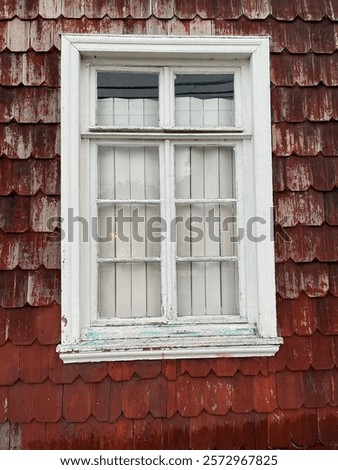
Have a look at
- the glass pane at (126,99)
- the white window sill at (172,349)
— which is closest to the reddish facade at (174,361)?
the white window sill at (172,349)

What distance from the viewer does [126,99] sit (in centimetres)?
277

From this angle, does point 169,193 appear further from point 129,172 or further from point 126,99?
point 126,99

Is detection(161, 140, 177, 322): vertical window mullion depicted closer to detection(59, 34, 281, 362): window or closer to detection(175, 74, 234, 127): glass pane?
detection(59, 34, 281, 362): window

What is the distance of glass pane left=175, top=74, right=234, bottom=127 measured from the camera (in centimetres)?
Answer: 279

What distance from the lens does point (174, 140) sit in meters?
2.74

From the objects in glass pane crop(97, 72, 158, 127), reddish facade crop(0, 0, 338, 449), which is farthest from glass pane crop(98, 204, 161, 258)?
glass pane crop(97, 72, 158, 127)

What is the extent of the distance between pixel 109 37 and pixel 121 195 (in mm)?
923

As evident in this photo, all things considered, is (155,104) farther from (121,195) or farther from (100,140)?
(121,195)

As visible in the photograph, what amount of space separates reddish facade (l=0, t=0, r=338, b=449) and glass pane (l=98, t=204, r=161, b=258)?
30cm

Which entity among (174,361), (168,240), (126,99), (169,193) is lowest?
(174,361)

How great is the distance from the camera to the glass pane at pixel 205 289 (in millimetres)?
2725

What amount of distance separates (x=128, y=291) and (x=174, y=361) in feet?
1.60

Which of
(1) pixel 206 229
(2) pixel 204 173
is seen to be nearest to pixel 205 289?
(1) pixel 206 229

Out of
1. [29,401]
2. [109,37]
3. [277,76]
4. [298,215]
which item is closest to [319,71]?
[277,76]
